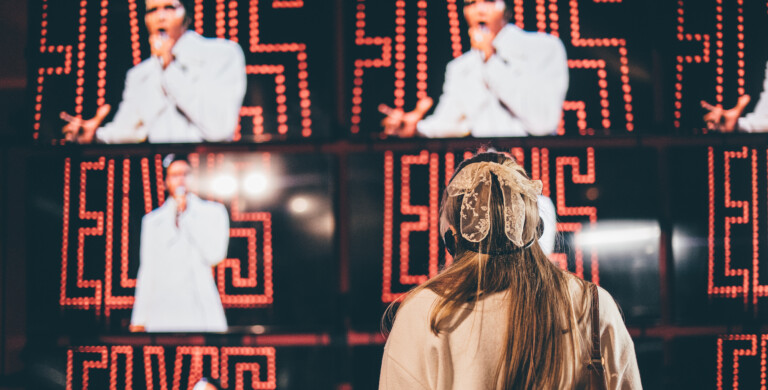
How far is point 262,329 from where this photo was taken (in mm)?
2430

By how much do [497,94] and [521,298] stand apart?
1.51 meters

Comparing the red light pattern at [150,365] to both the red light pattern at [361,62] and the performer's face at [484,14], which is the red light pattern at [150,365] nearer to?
the red light pattern at [361,62]

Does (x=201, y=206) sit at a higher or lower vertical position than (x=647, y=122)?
lower

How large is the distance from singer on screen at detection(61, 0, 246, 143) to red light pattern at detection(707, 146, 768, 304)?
2166 mm

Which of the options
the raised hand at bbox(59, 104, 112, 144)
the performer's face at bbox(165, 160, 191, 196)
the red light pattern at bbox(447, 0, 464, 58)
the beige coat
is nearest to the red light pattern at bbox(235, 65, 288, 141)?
the performer's face at bbox(165, 160, 191, 196)

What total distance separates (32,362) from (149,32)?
1572 mm

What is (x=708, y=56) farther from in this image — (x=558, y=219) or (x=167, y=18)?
(x=167, y=18)

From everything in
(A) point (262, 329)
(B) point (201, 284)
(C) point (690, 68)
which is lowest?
(A) point (262, 329)

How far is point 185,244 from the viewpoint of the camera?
246 centimetres

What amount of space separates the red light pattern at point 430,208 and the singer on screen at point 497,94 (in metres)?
0.12

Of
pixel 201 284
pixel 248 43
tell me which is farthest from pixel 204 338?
pixel 248 43

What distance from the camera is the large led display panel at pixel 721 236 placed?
2.43 metres

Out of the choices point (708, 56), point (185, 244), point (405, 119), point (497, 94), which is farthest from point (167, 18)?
point (708, 56)

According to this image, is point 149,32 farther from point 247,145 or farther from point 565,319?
point 565,319
